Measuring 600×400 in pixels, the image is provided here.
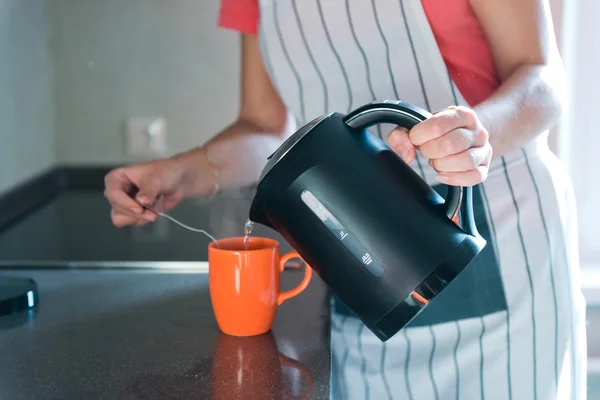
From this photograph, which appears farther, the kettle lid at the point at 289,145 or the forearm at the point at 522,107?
the forearm at the point at 522,107

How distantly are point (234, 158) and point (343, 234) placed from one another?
1.60ft

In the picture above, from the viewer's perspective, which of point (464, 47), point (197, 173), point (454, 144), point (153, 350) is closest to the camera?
point (454, 144)

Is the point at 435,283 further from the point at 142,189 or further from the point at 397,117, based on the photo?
the point at 142,189

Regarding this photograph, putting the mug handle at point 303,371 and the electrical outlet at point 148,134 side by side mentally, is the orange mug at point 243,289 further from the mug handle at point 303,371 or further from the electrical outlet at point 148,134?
the electrical outlet at point 148,134

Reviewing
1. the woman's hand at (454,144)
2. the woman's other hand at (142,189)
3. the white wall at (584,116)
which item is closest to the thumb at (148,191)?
the woman's other hand at (142,189)

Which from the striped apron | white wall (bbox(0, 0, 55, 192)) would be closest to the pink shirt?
the striped apron

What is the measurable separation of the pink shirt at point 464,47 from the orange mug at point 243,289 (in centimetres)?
35

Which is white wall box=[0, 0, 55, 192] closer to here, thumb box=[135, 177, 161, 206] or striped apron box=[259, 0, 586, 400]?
thumb box=[135, 177, 161, 206]

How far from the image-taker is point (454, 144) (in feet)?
2.19

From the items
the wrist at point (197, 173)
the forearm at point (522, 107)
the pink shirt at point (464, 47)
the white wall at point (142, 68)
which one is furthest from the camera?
the white wall at point (142, 68)

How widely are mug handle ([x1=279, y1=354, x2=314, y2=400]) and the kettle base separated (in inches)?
3.8

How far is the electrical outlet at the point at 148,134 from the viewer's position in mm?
1288

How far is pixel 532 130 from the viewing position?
33.2 inches

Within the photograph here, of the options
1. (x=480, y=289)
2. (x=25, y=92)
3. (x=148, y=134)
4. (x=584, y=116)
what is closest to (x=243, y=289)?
(x=480, y=289)
